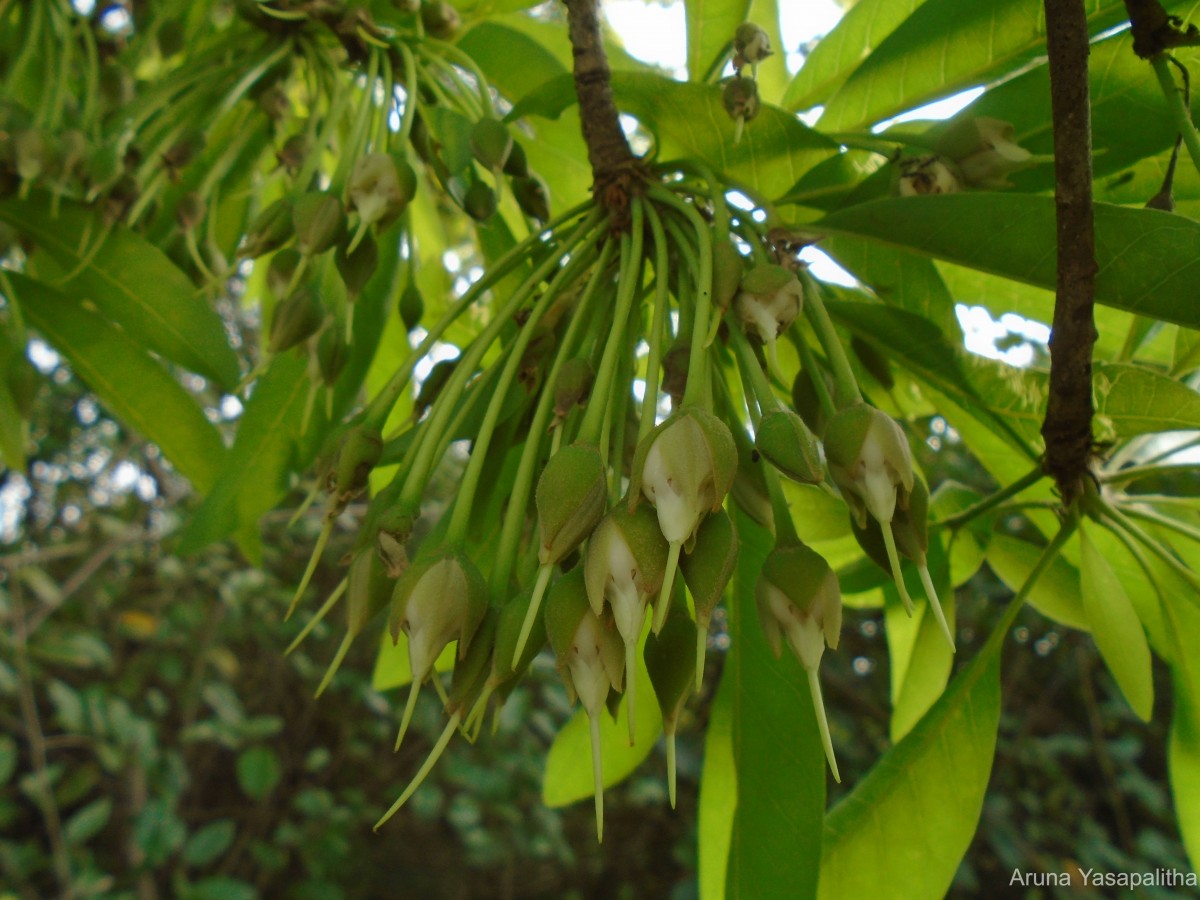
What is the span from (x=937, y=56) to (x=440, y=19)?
0.49 metres

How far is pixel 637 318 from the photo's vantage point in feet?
2.26

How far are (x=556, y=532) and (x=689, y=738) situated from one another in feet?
9.00

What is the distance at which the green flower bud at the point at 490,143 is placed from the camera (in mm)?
720

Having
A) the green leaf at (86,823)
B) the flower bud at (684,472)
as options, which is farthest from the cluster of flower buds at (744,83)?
the green leaf at (86,823)

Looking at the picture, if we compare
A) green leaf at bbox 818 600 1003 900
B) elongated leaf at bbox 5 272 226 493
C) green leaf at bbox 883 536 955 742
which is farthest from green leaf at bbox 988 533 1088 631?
elongated leaf at bbox 5 272 226 493

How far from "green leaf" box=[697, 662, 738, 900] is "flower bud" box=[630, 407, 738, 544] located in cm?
34

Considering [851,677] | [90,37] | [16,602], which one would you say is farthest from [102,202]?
[851,677]

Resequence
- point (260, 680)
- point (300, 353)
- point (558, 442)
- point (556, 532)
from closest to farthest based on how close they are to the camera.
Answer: point (556, 532), point (558, 442), point (300, 353), point (260, 680)

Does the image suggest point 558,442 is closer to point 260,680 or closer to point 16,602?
point 16,602

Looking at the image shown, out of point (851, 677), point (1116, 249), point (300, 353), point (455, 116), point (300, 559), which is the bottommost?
point (1116, 249)

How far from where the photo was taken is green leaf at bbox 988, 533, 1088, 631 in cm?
86

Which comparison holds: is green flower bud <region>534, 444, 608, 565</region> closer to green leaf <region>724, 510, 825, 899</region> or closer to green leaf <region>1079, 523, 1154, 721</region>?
green leaf <region>724, 510, 825, 899</region>

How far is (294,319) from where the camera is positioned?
75 centimetres

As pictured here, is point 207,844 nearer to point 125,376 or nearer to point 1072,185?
point 125,376
